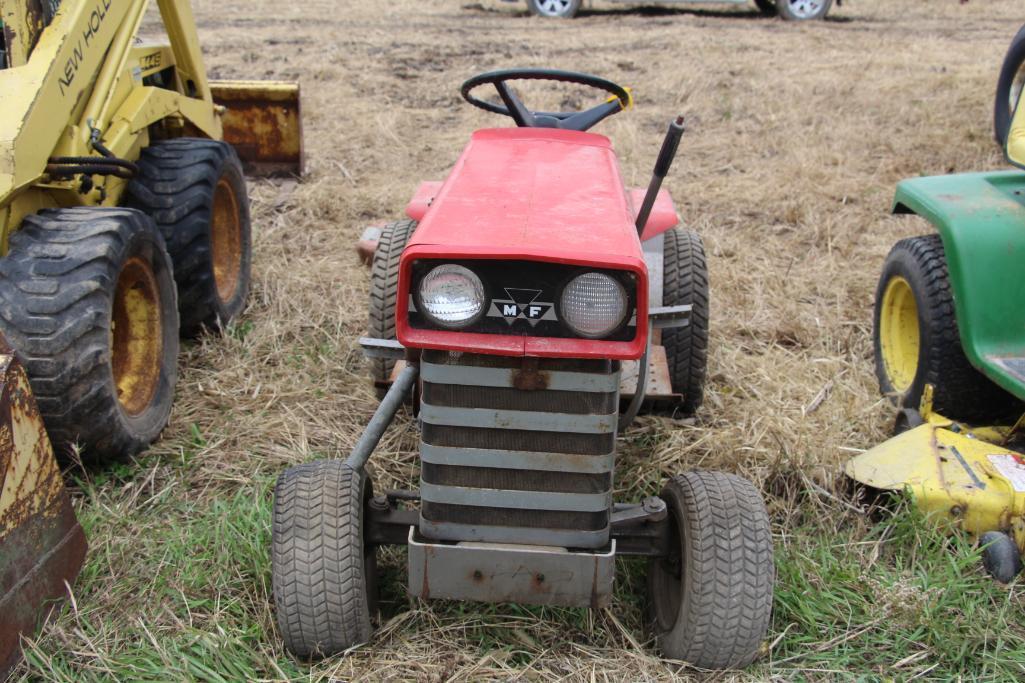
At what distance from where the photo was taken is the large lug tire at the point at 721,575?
2160 mm

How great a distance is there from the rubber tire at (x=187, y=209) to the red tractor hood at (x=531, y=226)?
5.32 ft

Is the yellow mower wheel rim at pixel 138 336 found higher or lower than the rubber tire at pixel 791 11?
lower

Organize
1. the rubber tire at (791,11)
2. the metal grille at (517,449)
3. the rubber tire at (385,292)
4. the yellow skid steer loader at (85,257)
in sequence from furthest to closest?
the rubber tire at (791,11), the rubber tire at (385,292), the yellow skid steer loader at (85,257), the metal grille at (517,449)

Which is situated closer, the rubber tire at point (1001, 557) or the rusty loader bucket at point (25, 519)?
the rusty loader bucket at point (25, 519)

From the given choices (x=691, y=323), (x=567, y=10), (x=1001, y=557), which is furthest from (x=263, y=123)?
(x=567, y=10)

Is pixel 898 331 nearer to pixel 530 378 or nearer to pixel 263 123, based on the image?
pixel 530 378

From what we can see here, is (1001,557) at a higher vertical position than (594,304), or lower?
lower

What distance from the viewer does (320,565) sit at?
2158 millimetres

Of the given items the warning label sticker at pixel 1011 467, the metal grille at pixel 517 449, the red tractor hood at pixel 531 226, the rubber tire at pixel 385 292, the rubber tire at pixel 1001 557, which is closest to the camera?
the red tractor hood at pixel 531 226

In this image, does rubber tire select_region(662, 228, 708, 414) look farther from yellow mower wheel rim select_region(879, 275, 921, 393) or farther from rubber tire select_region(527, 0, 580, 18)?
rubber tire select_region(527, 0, 580, 18)

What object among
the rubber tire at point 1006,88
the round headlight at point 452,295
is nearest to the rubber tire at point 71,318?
the round headlight at point 452,295

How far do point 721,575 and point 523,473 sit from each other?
510 mm

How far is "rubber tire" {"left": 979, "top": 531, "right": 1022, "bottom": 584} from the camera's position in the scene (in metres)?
2.61

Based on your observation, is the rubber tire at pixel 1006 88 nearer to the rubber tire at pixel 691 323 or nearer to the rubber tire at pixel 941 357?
the rubber tire at pixel 941 357
